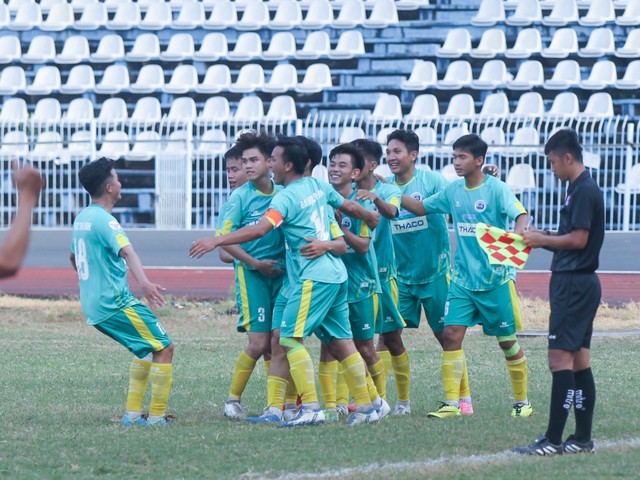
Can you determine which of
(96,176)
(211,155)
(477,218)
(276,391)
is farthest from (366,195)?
(211,155)

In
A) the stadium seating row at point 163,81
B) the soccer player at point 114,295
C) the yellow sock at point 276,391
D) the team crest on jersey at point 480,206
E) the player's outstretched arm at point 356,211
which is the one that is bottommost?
the yellow sock at point 276,391

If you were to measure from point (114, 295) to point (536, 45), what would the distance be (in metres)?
17.5

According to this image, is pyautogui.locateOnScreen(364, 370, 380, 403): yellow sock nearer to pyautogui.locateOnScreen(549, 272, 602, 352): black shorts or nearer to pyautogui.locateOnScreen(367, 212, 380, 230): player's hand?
pyautogui.locateOnScreen(367, 212, 380, 230): player's hand

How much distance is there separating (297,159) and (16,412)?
273 cm

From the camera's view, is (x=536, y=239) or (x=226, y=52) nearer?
(x=536, y=239)

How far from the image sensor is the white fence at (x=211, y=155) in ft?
64.7

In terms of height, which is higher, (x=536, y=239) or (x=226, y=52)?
(x=226, y=52)

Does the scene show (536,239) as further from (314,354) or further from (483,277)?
(314,354)

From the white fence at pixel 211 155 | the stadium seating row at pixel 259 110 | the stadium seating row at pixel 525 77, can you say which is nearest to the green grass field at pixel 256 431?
the white fence at pixel 211 155

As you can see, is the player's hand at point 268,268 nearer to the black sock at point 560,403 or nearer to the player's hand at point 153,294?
the player's hand at point 153,294

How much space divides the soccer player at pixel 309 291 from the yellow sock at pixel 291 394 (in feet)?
1.75

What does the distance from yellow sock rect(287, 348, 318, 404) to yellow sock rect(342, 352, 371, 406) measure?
0.26m

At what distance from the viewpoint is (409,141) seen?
28.4ft

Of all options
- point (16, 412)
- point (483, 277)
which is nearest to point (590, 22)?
point (483, 277)
